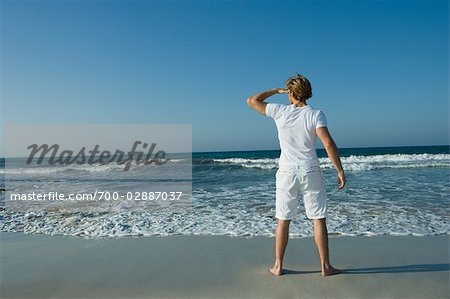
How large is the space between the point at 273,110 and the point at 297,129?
0.27 m

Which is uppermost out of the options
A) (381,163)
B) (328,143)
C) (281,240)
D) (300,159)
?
(328,143)

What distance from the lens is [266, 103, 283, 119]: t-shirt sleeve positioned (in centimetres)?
287

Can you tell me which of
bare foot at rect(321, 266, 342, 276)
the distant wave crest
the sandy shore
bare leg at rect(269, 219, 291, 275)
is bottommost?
the sandy shore

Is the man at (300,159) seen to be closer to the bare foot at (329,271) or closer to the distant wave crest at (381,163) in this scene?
the bare foot at (329,271)

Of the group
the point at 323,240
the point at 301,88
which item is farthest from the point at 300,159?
the point at 323,240

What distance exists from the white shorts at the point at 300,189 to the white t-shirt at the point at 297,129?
2.8 inches

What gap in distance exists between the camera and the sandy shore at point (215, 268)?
2.68 meters

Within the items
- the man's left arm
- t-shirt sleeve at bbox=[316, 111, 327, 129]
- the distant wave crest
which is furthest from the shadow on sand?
the distant wave crest

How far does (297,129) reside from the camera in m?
2.80

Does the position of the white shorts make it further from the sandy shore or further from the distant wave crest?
the distant wave crest

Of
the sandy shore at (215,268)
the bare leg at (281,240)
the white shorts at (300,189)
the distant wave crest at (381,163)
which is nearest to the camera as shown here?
the sandy shore at (215,268)

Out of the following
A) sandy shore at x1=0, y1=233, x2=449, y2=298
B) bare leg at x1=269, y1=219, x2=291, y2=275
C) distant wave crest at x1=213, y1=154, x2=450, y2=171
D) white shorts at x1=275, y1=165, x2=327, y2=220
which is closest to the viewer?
sandy shore at x1=0, y1=233, x2=449, y2=298

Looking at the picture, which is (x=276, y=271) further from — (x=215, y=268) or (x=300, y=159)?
(x=300, y=159)

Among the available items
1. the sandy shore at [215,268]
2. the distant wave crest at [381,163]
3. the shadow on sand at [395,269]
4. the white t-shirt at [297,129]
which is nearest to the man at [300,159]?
the white t-shirt at [297,129]
